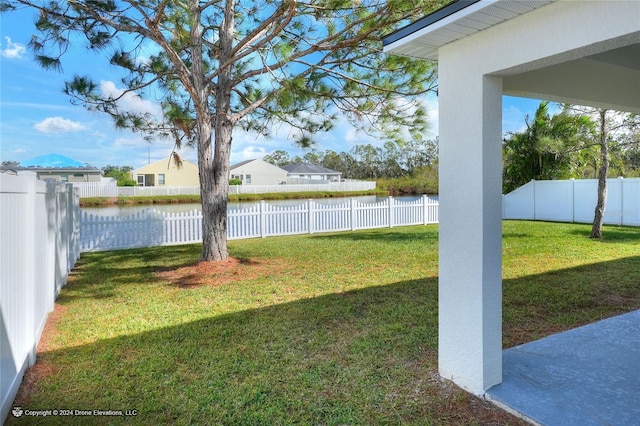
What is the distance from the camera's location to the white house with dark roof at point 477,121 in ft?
7.87

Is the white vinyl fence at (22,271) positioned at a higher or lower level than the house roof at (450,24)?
lower

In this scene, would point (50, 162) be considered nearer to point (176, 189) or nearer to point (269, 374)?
point (269, 374)

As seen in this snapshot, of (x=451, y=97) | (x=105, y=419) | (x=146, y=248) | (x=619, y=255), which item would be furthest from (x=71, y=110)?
(x=619, y=255)

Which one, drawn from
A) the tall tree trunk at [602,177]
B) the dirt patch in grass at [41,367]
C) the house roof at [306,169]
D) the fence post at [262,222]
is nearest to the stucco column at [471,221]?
the dirt patch in grass at [41,367]

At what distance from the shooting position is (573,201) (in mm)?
14383

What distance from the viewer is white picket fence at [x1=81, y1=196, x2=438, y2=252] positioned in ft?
31.6

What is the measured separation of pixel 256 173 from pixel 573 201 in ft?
117

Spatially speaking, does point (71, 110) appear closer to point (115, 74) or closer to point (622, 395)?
point (115, 74)

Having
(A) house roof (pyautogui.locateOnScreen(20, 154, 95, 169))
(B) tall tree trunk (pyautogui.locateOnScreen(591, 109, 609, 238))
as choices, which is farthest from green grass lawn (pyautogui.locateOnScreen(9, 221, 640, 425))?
(A) house roof (pyautogui.locateOnScreen(20, 154, 95, 169))

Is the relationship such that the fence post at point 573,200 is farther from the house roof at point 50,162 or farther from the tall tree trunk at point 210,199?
the house roof at point 50,162

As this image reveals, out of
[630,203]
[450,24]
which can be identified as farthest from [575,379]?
[630,203]

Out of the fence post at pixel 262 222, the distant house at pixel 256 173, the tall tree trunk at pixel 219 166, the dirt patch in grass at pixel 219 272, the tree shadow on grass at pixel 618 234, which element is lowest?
the dirt patch in grass at pixel 219 272

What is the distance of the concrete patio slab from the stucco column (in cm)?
23

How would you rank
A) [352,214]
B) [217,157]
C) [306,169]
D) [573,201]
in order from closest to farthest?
[217,157]
[352,214]
[573,201]
[306,169]
